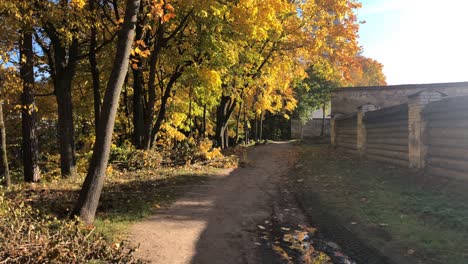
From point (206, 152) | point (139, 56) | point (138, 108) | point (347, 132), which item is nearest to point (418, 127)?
point (206, 152)

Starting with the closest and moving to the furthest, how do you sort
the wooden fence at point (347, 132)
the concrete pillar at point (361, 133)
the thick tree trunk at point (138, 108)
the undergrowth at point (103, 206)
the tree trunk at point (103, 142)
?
the undergrowth at point (103, 206), the tree trunk at point (103, 142), the thick tree trunk at point (138, 108), the concrete pillar at point (361, 133), the wooden fence at point (347, 132)

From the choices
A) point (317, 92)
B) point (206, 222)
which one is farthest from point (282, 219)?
point (317, 92)

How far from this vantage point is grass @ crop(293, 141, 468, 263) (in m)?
5.73

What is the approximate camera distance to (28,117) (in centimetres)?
1249

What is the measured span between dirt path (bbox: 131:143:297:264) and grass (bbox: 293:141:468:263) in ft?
5.56

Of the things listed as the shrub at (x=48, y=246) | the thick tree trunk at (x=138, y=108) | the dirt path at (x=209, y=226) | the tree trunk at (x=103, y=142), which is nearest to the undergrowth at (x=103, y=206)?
the shrub at (x=48, y=246)

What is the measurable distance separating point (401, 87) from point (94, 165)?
2566 cm

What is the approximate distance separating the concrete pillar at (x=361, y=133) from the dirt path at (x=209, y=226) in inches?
285

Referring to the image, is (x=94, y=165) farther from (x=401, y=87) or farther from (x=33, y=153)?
(x=401, y=87)

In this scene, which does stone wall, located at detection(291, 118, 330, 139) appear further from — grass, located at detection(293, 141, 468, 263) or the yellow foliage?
grass, located at detection(293, 141, 468, 263)

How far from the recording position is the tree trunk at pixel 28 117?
12.1 meters

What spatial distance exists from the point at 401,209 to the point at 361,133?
407 inches

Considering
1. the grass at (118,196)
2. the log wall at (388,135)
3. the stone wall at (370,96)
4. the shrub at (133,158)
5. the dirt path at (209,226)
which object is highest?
the stone wall at (370,96)

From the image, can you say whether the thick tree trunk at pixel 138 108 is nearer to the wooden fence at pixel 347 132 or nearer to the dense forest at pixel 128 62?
the dense forest at pixel 128 62
